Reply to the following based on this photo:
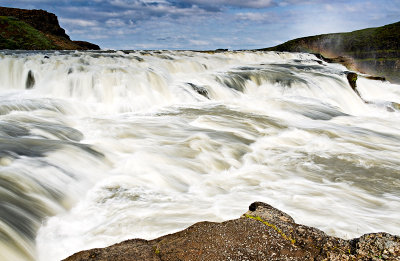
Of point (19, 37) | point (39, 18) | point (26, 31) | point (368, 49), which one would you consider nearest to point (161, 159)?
point (368, 49)

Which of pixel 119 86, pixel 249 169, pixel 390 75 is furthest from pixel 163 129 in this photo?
pixel 390 75

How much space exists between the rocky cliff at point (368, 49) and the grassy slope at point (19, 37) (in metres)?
34.4

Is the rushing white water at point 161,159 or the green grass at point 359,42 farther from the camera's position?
the green grass at point 359,42

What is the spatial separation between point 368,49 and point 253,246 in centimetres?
3525

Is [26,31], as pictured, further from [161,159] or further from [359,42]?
[161,159]

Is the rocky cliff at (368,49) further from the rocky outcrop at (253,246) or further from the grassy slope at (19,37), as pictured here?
the grassy slope at (19,37)

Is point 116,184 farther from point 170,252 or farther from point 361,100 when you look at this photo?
point 361,100

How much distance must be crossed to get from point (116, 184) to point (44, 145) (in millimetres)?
1856

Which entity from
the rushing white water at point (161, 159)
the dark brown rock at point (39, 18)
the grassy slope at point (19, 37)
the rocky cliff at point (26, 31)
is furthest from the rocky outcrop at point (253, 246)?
the dark brown rock at point (39, 18)

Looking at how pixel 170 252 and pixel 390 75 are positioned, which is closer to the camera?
pixel 170 252

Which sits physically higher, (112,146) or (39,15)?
(39,15)

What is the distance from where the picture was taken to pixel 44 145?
6023mm

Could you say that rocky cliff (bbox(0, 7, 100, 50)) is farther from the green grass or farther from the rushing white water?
the green grass

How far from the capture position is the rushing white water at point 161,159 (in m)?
4.00
